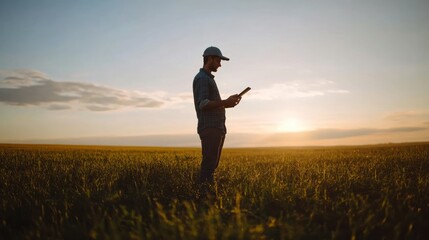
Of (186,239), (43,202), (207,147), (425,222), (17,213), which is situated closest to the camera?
(186,239)

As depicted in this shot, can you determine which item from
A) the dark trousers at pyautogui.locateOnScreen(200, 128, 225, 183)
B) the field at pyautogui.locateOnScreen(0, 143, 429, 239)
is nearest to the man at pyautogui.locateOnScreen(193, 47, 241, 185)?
the dark trousers at pyautogui.locateOnScreen(200, 128, 225, 183)

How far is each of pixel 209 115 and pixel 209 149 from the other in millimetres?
547

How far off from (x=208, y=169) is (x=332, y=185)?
2.03m

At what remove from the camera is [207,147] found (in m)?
5.00

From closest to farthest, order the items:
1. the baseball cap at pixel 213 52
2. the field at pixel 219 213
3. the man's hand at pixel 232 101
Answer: the field at pixel 219 213 < the man's hand at pixel 232 101 < the baseball cap at pixel 213 52

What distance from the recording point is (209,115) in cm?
496

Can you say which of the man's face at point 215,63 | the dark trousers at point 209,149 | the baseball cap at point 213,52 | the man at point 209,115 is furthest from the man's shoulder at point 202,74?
the dark trousers at point 209,149

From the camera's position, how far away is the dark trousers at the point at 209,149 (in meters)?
4.98

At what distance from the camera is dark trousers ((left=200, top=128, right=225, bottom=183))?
4.98 meters

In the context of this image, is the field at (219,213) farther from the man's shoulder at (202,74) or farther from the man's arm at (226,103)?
the man's shoulder at (202,74)

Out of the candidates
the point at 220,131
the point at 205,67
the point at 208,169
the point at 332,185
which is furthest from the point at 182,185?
the point at 332,185

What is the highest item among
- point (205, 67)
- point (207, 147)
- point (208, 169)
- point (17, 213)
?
point (205, 67)

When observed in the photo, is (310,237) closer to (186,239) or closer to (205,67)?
(186,239)

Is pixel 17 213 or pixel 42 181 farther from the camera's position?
pixel 42 181
